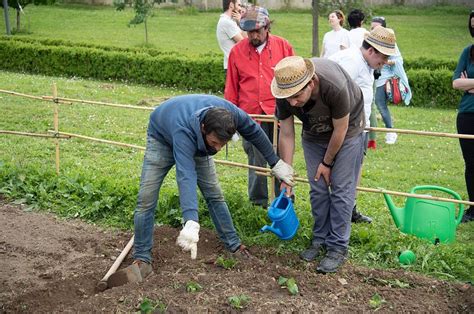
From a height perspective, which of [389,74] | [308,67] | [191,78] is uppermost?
[308,67]

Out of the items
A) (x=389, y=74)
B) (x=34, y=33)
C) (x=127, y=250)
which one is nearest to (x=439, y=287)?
(x=127, y=250)

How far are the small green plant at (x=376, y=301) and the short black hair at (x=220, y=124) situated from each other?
1.50 meters

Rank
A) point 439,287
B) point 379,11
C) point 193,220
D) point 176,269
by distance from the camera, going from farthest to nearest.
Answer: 1. point 379,11
2. point 176,269
3. point 439,287
4. point 193,220

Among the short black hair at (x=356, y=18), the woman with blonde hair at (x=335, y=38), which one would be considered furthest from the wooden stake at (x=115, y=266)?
the woman with blonde hair at (x=335, y=38)

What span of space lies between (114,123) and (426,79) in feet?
22.3

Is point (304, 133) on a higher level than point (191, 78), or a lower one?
higher

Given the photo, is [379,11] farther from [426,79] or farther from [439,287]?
[439,287]

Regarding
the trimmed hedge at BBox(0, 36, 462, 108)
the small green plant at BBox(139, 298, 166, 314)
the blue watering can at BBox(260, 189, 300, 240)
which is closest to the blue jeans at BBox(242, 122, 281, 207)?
the blue watering can at BBox(260, 189, 300, 240)

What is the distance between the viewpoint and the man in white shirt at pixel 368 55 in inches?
226

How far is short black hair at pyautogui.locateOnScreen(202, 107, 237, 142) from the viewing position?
4.65 meters

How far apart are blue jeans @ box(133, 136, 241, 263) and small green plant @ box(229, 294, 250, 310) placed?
1008mm

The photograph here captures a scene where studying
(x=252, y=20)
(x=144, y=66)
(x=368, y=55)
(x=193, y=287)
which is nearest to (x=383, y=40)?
(x=368, y=55)

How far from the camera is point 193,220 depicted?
184 inches

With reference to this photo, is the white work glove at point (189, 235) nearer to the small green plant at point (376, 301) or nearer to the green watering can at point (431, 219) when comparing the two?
the small green plant at point (376, 301)
